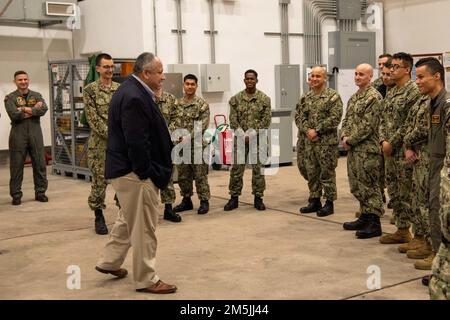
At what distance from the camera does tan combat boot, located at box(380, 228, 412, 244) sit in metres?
5.31

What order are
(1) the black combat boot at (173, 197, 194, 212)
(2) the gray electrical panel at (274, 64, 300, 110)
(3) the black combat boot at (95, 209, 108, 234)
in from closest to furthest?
(3) the black combat boot at (95, 209, 108, 234) → (1) the black combat boot at (173, 197, 194, 212) → (2) the gray electrical panel at (274, 64, 300, 110)

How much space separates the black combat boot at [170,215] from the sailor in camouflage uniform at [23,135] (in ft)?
7.50

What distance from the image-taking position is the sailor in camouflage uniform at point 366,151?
5.51m

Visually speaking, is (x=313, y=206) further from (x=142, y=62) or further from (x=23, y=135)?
(x=23, y=135)

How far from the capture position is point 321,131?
6.40 metres

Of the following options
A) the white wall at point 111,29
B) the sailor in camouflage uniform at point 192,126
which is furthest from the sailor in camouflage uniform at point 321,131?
the white wall at point 111,29

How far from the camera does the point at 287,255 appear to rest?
5090 mm

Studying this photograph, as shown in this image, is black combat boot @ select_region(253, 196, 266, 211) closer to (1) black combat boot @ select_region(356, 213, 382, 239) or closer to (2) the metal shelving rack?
(1) black combat boot @ select_region(356, 213, 382, 239)

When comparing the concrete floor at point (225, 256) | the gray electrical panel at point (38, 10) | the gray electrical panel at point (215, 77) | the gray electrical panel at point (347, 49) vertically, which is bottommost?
the concrete floor at point (225, 256)

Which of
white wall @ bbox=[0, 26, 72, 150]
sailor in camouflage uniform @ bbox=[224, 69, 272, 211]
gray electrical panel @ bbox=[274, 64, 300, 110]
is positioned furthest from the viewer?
gray electrical panel @ bbox=[274, 64, 300, 110]

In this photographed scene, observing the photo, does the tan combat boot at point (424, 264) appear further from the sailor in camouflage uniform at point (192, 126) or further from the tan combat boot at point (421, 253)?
the sailor in camouflage uniform at point (192, 126)

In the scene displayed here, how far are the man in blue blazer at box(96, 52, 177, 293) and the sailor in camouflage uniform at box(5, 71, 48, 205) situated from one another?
4337 millimetres

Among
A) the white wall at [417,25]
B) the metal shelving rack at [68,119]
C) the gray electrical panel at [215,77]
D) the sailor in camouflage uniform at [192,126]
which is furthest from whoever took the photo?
the white wall at [417,25]

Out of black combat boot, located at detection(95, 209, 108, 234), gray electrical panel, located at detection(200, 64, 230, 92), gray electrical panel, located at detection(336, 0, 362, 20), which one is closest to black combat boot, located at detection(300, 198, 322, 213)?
black combat boot, located at detection(95, 209, 108, 234)
